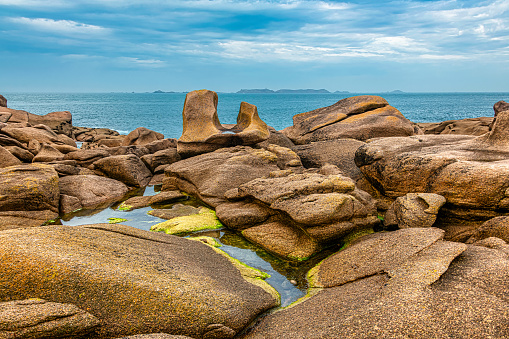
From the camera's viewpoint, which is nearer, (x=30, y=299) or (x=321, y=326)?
(x=30, y=299)

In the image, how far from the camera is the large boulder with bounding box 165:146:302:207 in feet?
46.8

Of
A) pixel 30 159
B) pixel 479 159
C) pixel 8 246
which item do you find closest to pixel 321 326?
pixel 8 246

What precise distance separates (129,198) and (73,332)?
11.2 meters

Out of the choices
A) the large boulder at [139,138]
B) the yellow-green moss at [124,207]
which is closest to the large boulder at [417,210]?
the yellow-green moss at [124,207]

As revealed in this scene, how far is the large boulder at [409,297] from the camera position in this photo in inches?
200

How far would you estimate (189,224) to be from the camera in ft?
39.7

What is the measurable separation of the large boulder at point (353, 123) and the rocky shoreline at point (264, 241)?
0.32 m

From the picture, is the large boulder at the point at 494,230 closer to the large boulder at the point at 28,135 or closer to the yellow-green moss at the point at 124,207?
the yellow-green moss at the point at 124,207

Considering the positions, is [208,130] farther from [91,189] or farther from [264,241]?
[264,241]

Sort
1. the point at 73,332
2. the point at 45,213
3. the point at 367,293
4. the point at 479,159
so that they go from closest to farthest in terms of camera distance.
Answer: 1. the point at 73,332
2. the point at 367,293
3. the point at 479,159
4. the point at 45,213

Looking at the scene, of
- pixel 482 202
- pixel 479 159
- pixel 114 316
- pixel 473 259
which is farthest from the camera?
pixel 479 159

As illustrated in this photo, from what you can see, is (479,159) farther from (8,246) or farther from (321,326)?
(8,246)

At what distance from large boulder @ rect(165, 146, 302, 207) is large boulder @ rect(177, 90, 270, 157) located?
830mm

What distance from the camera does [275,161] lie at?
1634cm
